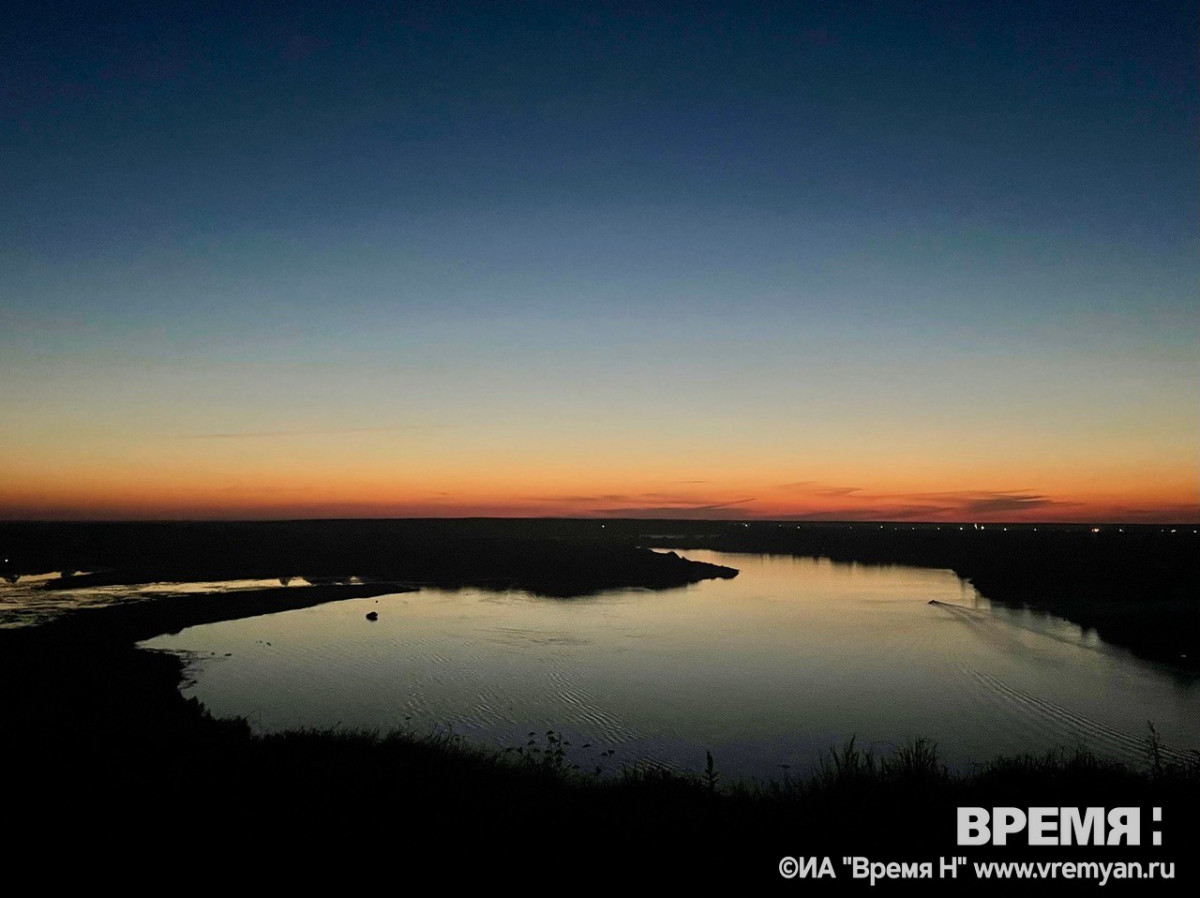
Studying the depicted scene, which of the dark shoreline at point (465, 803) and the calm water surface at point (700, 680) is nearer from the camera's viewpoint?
the dark shoreline at point (465, 803)

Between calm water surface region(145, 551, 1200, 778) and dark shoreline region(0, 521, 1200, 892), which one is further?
calm water surface region(145, 551, 1200, 778)

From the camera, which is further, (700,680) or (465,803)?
(700,680)

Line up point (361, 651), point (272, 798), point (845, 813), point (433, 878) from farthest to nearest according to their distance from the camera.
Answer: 1. point (361, 651)
2. point (272, 798)
3. point (845, 813)
4. point (433, 878)

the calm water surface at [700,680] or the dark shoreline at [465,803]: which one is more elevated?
the dark shoreline at [465,803]

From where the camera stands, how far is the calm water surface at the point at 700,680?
2384 centimetres

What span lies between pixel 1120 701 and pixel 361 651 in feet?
100

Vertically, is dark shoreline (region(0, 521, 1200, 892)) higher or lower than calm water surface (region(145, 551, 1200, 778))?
higher

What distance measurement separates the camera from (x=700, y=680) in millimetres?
31781

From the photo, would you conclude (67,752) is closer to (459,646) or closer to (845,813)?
(845,813)

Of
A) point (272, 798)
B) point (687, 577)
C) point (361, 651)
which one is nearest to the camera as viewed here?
point (272, 798)

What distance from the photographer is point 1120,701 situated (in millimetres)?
28484

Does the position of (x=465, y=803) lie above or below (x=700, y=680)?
above

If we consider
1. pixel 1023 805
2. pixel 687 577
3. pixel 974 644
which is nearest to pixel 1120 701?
pixel 974 644

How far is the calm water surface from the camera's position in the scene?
23844 millimetres
